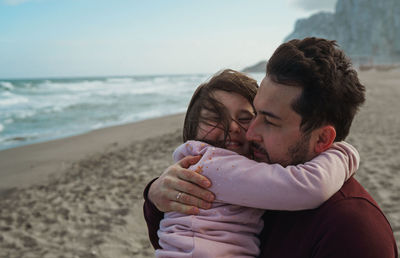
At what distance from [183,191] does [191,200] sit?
7 cm

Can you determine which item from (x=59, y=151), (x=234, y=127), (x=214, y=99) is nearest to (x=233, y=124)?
(x=234, y=127)

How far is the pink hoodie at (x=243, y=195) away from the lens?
1191mm

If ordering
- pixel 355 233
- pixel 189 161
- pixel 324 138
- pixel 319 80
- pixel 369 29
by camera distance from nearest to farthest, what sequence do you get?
1. pixel 355 233
2. pixel 319 80
3. pixel 324 138
4. pixel 189 161
5. pixel 369 29

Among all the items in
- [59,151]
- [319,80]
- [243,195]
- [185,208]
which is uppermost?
[319,80]

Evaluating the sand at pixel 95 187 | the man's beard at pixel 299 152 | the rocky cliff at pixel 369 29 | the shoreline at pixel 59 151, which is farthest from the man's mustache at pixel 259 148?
the rocky cliff at pixel 369 29

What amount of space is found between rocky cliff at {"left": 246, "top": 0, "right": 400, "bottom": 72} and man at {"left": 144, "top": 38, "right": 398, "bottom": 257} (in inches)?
2846

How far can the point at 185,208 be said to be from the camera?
4.84 feet

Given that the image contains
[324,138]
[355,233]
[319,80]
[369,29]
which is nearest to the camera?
[355,233]

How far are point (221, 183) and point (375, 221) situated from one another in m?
0.58

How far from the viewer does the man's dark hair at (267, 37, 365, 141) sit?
1252 mm

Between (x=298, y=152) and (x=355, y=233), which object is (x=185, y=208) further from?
(x=355, y=233)

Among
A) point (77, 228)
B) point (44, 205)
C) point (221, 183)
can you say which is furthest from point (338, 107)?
point (44, 205)

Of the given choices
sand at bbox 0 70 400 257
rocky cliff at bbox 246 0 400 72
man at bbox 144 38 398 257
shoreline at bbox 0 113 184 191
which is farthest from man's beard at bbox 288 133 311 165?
rocky cliff at bbox 246 0 400 72

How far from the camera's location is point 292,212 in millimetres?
1295
